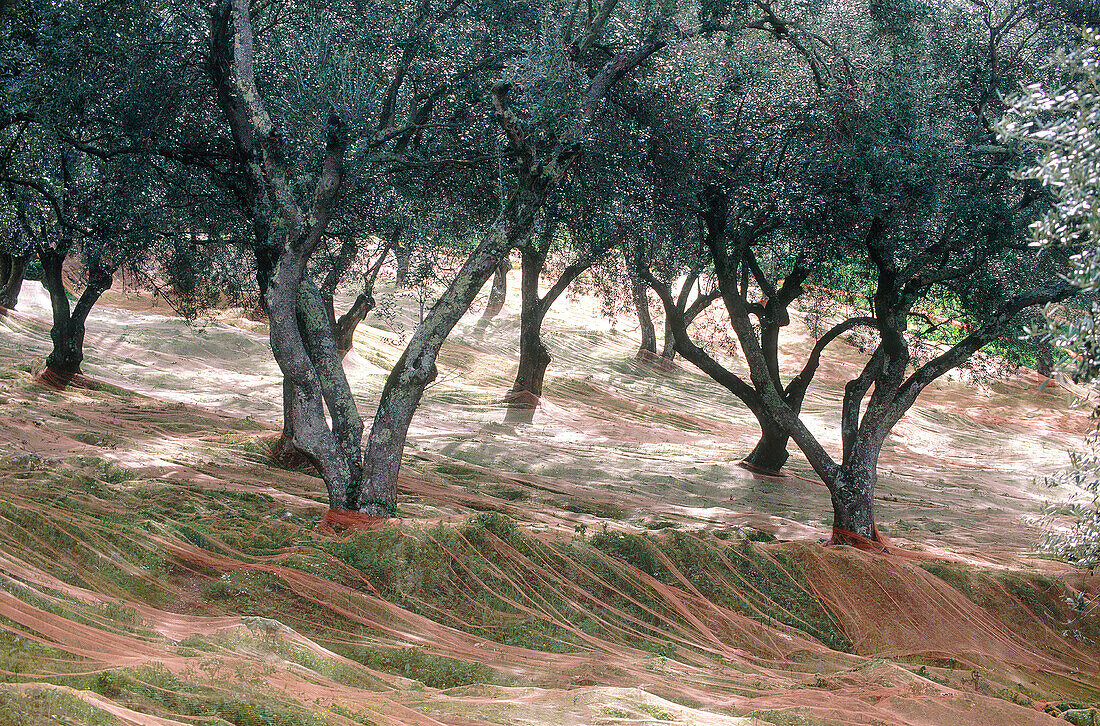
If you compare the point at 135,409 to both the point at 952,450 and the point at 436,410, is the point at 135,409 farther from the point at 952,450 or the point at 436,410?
the point at 952,450

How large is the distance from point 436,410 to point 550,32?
34.1 feet

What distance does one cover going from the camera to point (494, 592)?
681cm

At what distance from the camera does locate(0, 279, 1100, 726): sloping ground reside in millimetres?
3943

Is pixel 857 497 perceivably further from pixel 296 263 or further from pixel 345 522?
pixel 296 263

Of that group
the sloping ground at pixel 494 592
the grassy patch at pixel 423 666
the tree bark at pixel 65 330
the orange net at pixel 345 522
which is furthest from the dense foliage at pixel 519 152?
the tree bark at pixel 65 330

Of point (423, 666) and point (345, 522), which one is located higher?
point (345, 522)

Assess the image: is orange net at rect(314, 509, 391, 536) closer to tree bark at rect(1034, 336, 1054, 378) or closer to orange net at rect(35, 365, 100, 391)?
tree bark at rect(1034, 336, 1054, 378)

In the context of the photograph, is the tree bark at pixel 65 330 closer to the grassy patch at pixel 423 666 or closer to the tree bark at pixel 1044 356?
the grassy patch at pixel 423 666

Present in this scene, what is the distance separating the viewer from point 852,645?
7.05 meters

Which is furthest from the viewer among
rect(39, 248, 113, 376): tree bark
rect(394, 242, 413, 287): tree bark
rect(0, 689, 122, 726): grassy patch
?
rect(39, 248, 113, 376): tree bark

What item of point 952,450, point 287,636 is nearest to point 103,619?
point 287,636

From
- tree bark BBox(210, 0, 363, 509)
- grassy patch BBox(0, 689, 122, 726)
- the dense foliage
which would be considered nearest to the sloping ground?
grassy patch BBox(0, 689, 122, 726)

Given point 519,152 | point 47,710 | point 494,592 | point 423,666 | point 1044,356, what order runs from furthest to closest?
1. point 1044,356
2. point 519,152
3. point 494,592
4. point 423,666
5. point 47,710

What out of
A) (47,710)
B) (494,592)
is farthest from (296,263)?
(47,710)
